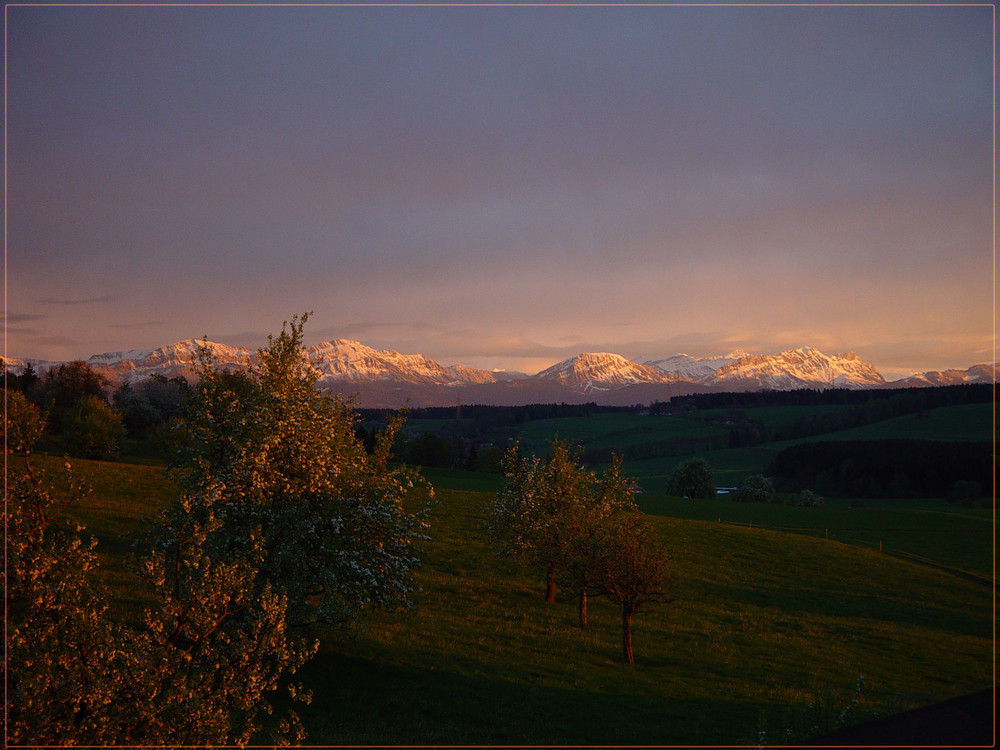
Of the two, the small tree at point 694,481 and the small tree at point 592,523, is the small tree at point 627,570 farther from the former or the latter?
the small tree at point 694,481

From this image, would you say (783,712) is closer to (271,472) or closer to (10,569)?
(271,472)

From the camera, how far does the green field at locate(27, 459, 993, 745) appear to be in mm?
23984

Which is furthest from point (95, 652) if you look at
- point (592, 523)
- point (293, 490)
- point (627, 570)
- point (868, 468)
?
point (868, 468)

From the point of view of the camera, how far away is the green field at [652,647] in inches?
944

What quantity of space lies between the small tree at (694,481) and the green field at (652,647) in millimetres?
60775

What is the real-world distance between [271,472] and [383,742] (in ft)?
32.3

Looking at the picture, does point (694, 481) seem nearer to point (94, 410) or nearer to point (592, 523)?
point (592, 523)

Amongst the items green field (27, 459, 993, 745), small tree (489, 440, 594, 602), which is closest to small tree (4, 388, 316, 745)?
green field (27, 459, 993, 745)

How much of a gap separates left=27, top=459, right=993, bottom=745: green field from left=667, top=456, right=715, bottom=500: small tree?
6077cm

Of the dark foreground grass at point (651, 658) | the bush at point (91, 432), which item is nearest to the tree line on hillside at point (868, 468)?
the dark foreground grass at point (651, 658)

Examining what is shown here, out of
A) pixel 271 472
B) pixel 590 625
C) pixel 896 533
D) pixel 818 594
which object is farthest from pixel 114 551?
pixel 896 533

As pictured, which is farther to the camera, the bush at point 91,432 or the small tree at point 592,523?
the bush at point 91,432

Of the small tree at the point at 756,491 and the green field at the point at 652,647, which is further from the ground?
the green field at the point at 652,647

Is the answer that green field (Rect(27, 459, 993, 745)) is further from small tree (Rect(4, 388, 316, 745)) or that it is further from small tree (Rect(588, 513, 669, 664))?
small tree (Rect(588, 513, 669, 664))
